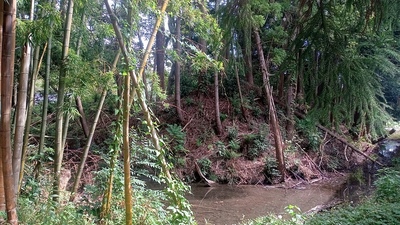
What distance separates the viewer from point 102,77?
11.0ft

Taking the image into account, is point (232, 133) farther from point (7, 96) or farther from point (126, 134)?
point (7, 96)

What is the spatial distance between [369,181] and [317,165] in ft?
4.82

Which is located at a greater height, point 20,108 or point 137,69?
point 137,69

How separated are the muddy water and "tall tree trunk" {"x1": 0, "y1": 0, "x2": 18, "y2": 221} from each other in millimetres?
3335

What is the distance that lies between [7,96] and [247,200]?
544 centimetres

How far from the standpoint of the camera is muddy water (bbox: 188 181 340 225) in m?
5.79

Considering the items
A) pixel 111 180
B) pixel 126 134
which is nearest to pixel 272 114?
pixel 111 180

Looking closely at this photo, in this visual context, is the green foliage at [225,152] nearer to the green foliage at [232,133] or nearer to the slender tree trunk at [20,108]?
the green foliage at [232,133]

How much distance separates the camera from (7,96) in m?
2.48

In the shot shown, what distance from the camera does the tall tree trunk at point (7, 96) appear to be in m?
2.45

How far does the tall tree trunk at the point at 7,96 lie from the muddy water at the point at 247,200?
334 centimetres

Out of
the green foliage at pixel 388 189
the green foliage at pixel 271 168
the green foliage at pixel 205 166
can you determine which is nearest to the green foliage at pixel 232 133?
the green foliage at pixel 205 166

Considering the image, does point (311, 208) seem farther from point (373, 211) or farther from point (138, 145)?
point (138, 145)

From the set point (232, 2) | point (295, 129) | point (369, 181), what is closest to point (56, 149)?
point (232, 2)
